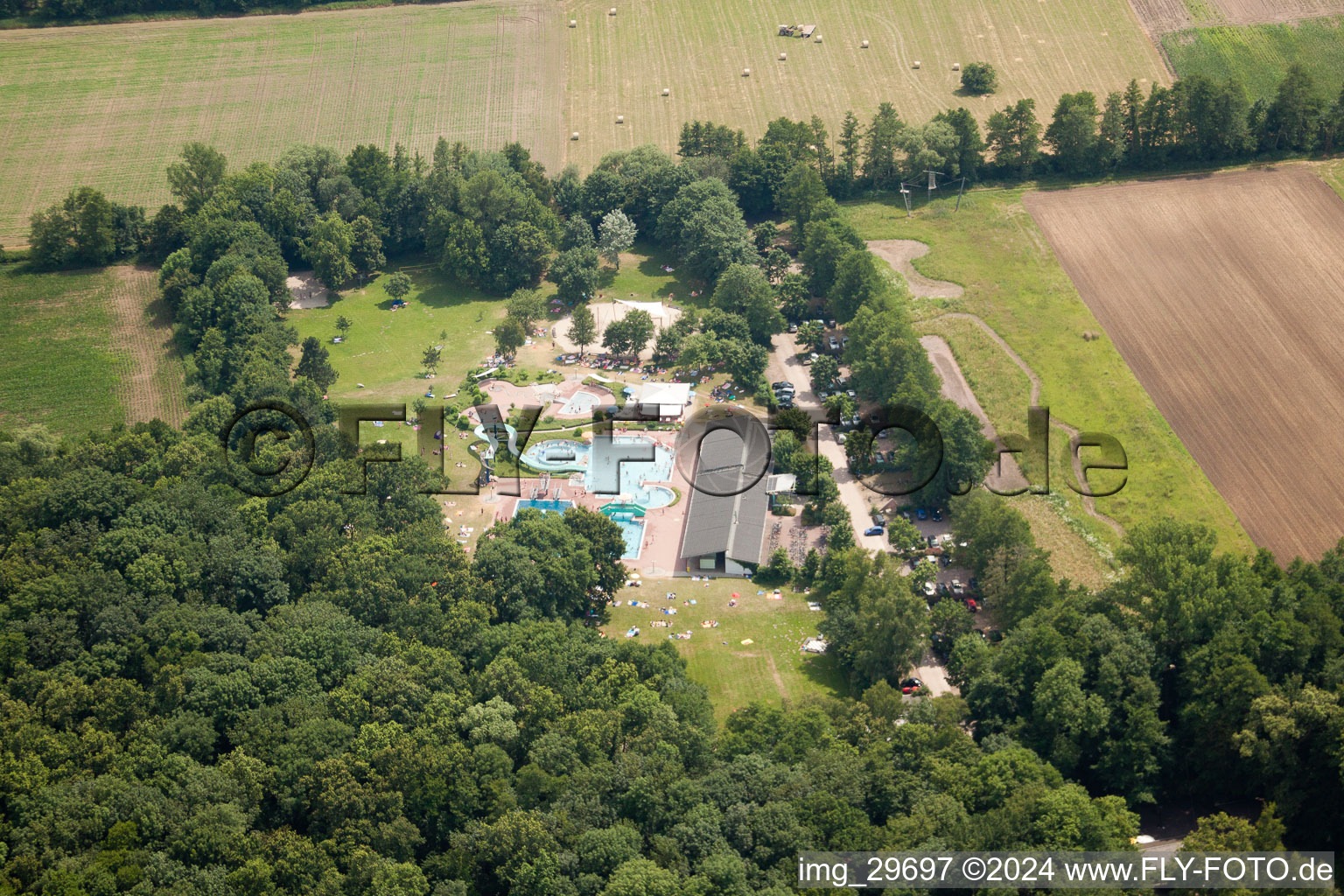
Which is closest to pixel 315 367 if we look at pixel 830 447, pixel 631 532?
pixel 631 532

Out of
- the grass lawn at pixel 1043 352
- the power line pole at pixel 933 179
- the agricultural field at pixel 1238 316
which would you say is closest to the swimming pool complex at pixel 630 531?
the grass lawn at pixel 1043 352

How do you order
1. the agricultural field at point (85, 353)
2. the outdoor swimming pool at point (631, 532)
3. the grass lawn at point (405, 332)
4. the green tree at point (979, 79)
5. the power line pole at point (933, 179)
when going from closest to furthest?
the outdoor swimming pool at point (631, 532) → the agricultural field at point (85, 353) → the grass lawn at point (405, 332) → the power line pole at point (933, 179) → the green tree at point (979, 79)

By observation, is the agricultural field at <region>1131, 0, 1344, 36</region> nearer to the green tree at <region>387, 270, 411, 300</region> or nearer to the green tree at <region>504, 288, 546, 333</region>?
the green tree at <region>504, 288, 546, 333</region>

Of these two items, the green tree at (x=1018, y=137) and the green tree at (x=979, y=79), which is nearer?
the green tree at (x=1018, y=137)

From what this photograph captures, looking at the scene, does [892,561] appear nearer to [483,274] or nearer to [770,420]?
[770,420]

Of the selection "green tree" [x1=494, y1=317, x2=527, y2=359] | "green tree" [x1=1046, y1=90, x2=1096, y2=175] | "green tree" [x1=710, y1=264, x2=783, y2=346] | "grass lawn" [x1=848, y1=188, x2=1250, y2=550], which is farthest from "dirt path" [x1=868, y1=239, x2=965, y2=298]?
"green tree" [x1=494, y1=317, x2=527, y2=359]

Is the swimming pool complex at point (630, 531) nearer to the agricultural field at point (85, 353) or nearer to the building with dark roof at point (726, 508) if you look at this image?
the building with dark roof at point (726, 508)
